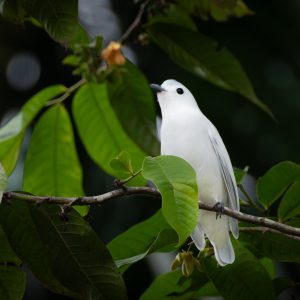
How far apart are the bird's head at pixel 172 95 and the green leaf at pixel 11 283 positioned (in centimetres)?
179

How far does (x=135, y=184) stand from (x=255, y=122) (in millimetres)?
3218

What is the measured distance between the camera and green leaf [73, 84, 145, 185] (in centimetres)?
345

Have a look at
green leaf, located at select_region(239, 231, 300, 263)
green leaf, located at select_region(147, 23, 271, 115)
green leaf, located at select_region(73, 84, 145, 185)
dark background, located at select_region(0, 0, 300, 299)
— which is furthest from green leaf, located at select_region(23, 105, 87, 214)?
dark background, located at select_region(0, 0, 300, 299)

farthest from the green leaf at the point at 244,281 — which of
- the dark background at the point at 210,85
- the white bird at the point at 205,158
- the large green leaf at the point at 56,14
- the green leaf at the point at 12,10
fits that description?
the dark background at the point at 210,85

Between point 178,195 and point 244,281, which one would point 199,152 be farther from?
point 178,195

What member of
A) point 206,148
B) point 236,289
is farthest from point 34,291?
point 236,289

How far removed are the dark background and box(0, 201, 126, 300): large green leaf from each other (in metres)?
3.11

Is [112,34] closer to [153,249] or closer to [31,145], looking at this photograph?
[31,145]

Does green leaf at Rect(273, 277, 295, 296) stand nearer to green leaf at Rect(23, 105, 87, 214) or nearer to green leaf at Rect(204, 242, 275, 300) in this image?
green leaf at Rect(204, 242, 275, 300)

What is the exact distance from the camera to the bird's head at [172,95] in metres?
4.16

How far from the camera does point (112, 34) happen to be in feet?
21.1

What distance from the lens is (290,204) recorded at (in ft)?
9.23

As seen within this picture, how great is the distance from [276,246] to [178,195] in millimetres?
640

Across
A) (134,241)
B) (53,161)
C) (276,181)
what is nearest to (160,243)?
(134,241)
